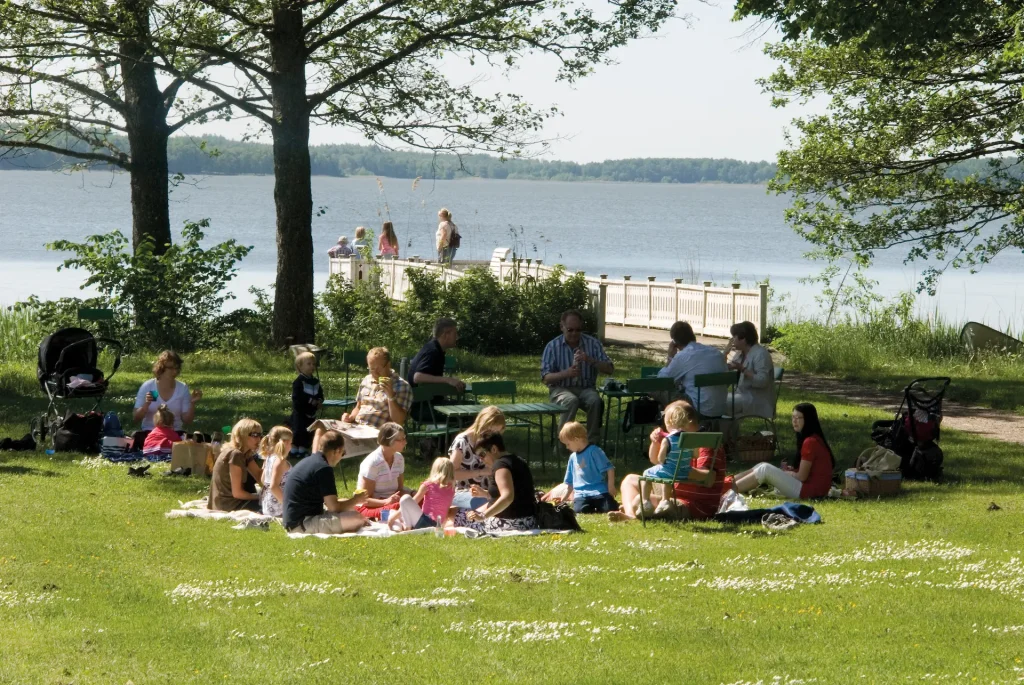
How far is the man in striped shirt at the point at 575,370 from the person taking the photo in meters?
14.1

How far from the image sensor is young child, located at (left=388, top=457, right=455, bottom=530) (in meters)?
10.5

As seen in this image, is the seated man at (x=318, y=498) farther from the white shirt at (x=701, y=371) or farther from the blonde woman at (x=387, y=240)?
the blonde woman at (x=387, y=240)

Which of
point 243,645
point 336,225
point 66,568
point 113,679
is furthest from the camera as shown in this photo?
point 336,225

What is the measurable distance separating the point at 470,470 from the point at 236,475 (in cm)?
194

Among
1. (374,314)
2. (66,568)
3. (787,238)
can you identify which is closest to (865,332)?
(374,314)

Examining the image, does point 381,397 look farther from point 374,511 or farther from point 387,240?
point 387,240

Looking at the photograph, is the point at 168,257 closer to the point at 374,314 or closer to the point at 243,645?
the point at 374,314

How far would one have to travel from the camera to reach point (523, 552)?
9.54 meters

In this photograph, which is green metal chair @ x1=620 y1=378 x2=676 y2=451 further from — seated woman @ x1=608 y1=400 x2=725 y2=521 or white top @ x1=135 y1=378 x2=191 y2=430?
white top @ x1=135 y1=378 x2=191 y2=430

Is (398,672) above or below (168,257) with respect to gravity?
below

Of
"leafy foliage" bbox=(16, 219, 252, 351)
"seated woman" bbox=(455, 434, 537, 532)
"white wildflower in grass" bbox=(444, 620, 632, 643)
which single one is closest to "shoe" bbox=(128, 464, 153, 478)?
"seated woman" bbox=(455, 434, 537, 532)

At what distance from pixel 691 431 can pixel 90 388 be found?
6991mm

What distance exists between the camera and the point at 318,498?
10.4 metres

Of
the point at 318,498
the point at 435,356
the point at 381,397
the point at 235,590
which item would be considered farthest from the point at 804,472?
the point at 235,590
